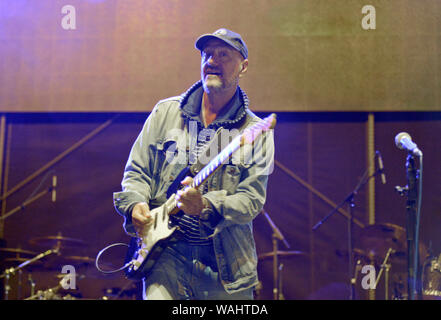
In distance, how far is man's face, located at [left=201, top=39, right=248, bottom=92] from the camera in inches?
127

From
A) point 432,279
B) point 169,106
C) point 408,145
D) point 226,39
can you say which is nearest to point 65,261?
point 169,106

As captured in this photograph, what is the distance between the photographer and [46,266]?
6.19 meters

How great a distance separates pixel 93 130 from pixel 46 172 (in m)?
0.90

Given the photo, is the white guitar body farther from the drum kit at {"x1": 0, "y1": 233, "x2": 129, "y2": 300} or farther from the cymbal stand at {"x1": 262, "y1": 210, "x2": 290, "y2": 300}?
the drum kit at {"x1": 0, "y1": 233, "x2": 129, "y2": 300}

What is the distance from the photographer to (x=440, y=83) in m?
6.62

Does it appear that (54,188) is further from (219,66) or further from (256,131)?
(256,131)

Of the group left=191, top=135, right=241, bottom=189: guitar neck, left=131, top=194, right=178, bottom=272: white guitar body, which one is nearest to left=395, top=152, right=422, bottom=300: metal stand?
left=191, top=135, right=241, bottom=189: guitar neck

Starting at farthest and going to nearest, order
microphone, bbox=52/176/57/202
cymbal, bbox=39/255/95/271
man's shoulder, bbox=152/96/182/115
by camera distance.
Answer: microphone, bbox=52/176/57/202, cymbal, bbox=39/255/95/271, man's shoulder, bbox=152/96/182/115

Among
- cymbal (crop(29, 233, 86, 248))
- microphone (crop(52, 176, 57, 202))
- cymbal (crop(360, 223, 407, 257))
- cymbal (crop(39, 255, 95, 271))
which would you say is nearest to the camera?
cymbal (crop(360, 223, 407, 257))

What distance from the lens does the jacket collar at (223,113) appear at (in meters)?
3.18

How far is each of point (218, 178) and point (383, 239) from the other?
3.52 metres

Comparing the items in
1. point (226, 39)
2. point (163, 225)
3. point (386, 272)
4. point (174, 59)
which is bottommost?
point (386, 272)
